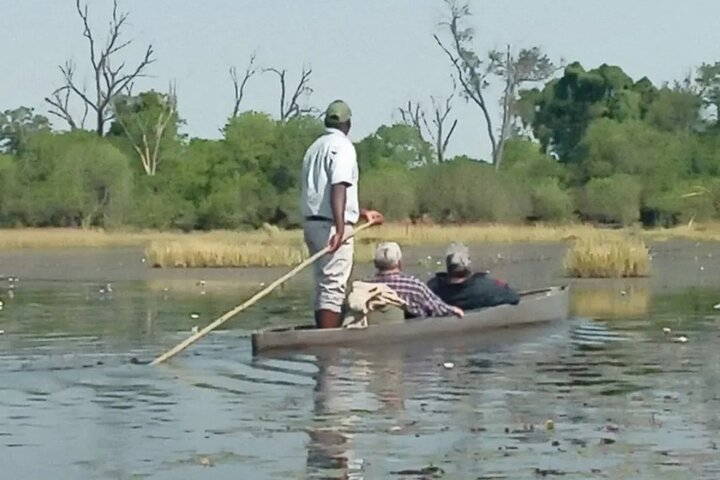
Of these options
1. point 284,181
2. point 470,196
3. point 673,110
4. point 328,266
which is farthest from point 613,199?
point 328,266

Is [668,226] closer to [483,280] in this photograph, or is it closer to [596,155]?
[596,155]

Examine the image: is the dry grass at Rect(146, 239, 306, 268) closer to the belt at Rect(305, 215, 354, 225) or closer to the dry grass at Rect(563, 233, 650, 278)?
the dry grass at Rect(563, 233, 650, 278)

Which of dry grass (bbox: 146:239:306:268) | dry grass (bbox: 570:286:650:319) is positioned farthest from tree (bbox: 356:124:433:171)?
dry grass (bbox: 570:286:650:319)

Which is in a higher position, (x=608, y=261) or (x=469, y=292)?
(x=608, y=261)

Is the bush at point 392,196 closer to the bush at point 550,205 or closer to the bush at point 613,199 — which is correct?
the bush at point 550,205

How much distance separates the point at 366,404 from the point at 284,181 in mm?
61581

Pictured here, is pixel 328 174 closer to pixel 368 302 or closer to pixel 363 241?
pixel 368 302

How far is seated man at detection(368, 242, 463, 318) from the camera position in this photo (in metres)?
16.5

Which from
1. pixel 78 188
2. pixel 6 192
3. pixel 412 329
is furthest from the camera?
pixel 6 192

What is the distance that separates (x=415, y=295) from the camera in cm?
1670

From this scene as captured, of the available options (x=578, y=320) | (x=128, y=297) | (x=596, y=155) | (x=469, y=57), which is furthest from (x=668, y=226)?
(x=578, y=320)

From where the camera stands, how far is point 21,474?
367 inches

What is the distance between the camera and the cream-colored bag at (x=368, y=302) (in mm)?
16172

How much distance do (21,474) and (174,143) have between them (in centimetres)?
7535
